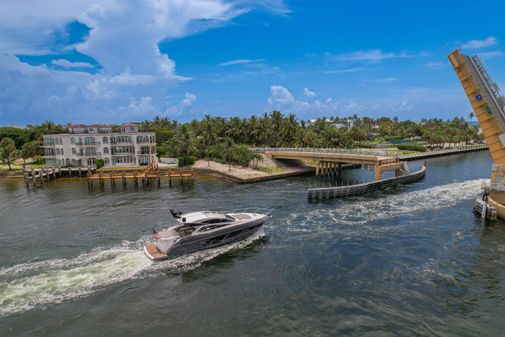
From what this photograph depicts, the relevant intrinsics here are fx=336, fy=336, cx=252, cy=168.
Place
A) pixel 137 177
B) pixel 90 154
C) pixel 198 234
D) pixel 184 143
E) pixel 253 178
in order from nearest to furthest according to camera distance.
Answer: pixel 198 234 → pixel 253 178 → pixel 137 177 → pixel 184 143 → pixel 90 154

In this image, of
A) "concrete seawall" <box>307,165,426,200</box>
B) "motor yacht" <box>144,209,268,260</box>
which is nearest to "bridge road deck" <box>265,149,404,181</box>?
"concrete seawall" <box>307,165,426,200</box>

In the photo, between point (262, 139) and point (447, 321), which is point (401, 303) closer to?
point (447, 321)

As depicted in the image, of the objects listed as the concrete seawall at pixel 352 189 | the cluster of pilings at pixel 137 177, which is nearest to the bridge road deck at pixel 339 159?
→ the concrete seawall at pixel 352 189

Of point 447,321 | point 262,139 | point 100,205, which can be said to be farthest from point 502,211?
point 262,139

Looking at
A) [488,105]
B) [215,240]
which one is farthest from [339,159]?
[215,240]

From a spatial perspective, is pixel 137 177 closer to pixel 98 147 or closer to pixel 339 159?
pixel 98 147

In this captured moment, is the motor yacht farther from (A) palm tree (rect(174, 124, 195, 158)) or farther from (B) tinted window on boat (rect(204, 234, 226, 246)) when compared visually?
(A) palm tree (rect(174, 124, 195, 158))
